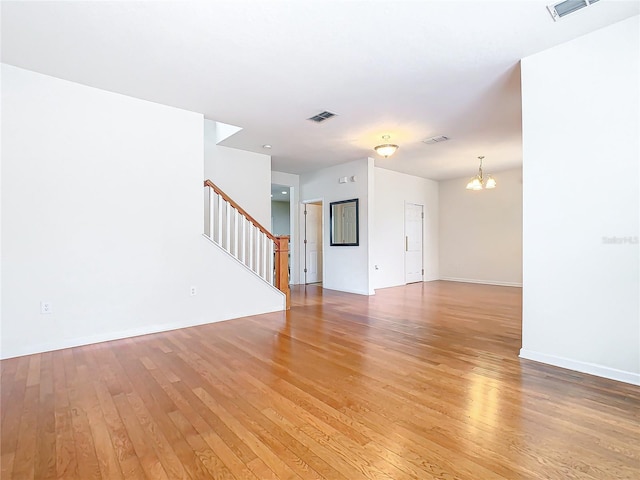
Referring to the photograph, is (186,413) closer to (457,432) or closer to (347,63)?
(457,432)

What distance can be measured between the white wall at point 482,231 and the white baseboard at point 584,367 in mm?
4971

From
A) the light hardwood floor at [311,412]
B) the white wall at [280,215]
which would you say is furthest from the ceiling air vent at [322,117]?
the white wall at [280,215]

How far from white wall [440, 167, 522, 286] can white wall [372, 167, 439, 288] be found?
0.51 meters

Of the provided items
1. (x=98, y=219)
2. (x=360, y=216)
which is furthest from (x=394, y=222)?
(x=98, y=219)

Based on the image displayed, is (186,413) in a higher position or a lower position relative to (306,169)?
lower

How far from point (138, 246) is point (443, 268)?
295 inches

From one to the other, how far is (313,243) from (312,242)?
1.9 inches

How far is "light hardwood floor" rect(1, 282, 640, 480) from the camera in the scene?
4.97ft

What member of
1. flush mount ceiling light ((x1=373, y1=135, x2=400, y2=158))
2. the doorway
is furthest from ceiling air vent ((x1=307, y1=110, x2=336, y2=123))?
the doorway

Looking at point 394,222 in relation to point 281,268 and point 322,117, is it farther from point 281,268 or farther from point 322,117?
point 322,117

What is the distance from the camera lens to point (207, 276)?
4184 millimetres

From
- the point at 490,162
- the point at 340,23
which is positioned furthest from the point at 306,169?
the point at 340,23

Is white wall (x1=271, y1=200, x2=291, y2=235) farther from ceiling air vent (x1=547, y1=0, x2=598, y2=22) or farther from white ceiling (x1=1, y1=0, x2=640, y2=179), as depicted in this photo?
ceiling air vent (x1=547, y1=0, x2=598, y2=22)

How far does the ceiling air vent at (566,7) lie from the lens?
221 centimetres
